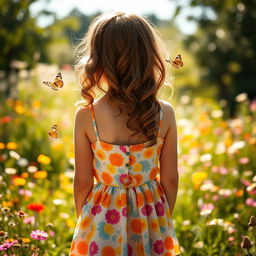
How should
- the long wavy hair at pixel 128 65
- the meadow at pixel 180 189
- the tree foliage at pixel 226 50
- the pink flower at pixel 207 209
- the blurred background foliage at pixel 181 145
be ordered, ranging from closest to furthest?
the long wavy hair at pixel 128 65 → the pink flower at pixel 207 209 → the meadow at pixel 180 189 → the blurred background foliage at pixel 181 145 → the tree foliage at pixel 226 50

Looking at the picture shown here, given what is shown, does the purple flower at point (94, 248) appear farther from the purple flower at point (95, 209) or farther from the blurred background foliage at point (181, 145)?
the blurred background foliage at point (181, 145)

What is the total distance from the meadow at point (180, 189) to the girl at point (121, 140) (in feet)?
0.65

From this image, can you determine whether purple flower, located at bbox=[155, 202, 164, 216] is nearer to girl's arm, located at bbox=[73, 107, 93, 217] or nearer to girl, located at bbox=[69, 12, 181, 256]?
girl, located at bbox=[69, 12, 181, 256]

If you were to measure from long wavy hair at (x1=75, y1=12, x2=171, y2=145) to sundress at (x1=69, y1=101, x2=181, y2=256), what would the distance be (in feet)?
0.28

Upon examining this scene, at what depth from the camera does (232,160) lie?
3.78m

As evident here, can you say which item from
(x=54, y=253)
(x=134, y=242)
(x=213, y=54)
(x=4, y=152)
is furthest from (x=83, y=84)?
(x=213, y=54)

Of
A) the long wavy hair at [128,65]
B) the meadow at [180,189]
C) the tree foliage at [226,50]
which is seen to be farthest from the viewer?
the tree foliage at [226,50]

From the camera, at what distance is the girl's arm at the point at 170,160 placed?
199 centimetres

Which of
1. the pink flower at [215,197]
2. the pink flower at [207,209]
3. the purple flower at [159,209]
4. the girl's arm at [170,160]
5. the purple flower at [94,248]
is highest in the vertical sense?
the girl's arm at [170,160]

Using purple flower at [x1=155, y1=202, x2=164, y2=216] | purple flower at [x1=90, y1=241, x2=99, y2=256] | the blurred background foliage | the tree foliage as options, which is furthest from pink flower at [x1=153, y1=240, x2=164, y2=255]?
the tree foliage

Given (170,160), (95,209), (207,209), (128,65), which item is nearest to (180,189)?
(207,209)

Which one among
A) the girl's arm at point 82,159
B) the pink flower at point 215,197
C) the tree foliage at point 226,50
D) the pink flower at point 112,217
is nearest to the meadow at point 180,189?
the pink flower at point 215,197

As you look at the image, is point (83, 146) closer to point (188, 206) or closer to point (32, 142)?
point (188, 206)

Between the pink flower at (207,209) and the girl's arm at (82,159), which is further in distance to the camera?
the pink flower at (207,209)
